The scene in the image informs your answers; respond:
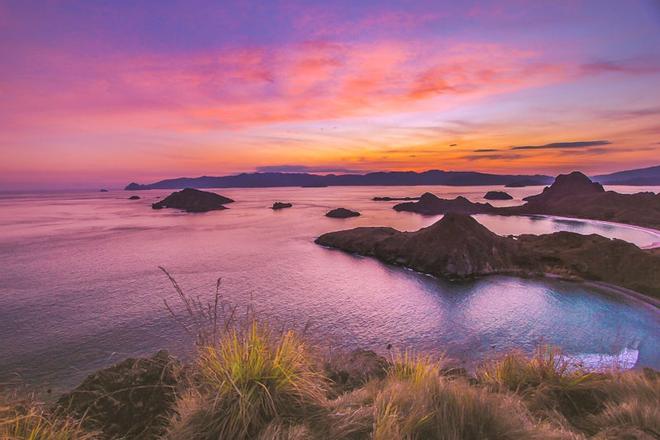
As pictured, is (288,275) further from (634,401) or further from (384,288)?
(634,401)

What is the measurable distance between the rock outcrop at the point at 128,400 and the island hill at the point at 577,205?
90.4m

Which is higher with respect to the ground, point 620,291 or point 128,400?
point 128,400

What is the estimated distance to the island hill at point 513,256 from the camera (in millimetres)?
38938

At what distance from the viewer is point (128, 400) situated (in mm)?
7957

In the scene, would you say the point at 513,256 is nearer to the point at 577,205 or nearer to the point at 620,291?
the point at 620,291

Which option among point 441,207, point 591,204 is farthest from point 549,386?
point 591,204

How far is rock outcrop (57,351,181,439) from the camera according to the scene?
6973 mm

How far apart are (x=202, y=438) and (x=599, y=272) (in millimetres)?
49239

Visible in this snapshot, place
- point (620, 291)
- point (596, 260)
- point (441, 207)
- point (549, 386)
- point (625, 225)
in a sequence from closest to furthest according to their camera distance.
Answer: point (549, 386) < point (620, 291) < point (596, 260) < point (625, 225) < point (441, 207)

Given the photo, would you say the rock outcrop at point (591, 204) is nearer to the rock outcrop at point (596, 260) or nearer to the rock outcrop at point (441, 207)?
the rock outcrop at point (441, 207)

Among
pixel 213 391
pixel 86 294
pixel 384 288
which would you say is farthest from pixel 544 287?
pixel 86 294

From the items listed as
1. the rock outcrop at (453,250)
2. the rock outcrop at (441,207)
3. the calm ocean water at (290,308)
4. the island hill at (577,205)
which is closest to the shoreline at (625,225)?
the island hill at (577,205)

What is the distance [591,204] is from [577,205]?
6255 millimetres

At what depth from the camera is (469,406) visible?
205 inches
